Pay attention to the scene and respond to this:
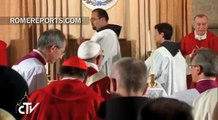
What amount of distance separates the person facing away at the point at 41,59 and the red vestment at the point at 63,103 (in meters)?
1.01

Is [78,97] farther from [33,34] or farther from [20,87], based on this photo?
[33,34]

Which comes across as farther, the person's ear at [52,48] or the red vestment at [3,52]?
the red vestment at [3,52]

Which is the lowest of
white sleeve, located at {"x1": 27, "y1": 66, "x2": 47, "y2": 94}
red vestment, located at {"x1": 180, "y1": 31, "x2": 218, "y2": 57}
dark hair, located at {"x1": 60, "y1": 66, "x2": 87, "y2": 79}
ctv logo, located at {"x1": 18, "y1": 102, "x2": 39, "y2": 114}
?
ctv logo, located at {"x1": 18, "y1": 102, "x2": 39, "y2": 114}

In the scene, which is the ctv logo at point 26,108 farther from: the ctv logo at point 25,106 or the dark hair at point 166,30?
the dark hair at point 166,30

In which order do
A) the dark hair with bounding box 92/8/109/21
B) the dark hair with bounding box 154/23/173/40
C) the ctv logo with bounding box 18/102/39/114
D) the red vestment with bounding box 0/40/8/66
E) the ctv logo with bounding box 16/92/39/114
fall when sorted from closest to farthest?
the ctv logo with bounding box 16/92/39/114
the ctv logo with bounding box 18/102/39/114
the dark hair with bounding box 154/23/173/40
the red vestment with bounding box 0/40/8/66
the dark hair with bounding box 92/8/109/21

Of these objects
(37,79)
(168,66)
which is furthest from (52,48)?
(168,66)

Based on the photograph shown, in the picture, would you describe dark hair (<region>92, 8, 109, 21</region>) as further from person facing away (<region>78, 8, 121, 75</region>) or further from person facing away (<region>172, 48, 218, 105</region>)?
person facing away (<region>172, 48, 218, 105</region>)

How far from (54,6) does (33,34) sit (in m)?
0.56

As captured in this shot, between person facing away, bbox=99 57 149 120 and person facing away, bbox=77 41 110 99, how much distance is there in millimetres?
1272

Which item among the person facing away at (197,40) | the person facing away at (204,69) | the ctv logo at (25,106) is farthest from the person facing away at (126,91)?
the person facing away at (197,40)

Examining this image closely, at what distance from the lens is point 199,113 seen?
368 cm

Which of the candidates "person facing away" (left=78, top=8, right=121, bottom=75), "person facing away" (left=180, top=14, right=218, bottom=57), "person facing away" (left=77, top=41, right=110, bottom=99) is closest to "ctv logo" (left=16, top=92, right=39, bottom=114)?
"person facing away" (left=77, top=41, right=110, bottom=99)

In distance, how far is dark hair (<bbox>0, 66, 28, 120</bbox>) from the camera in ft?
11.0

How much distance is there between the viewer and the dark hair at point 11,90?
3344 mm
